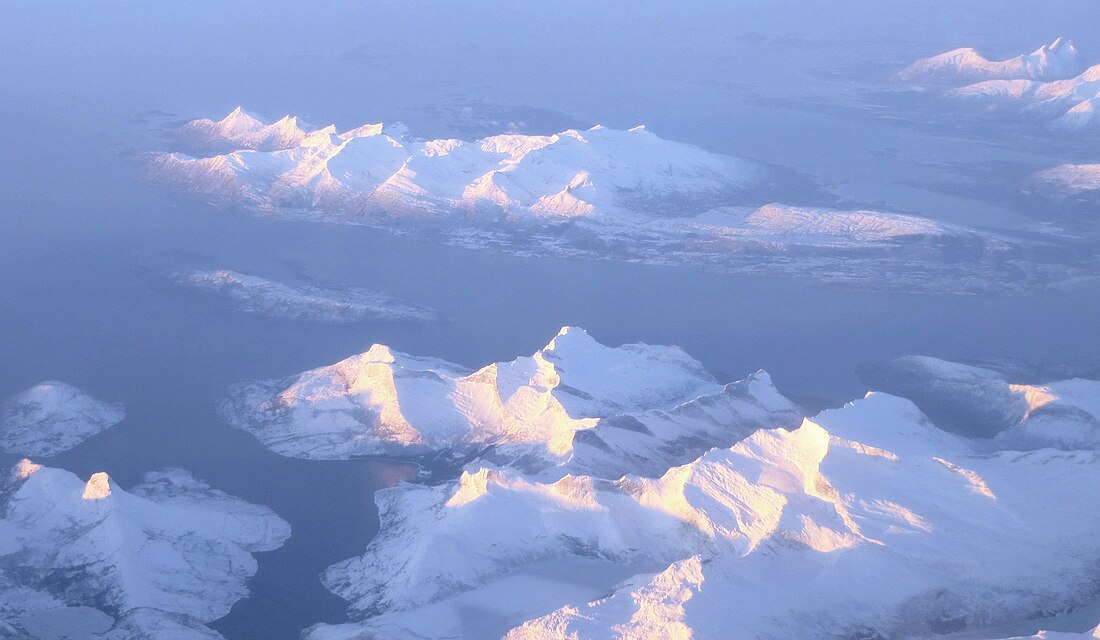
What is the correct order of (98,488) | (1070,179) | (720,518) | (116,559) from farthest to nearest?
(1070,179), (98,488), (116,559), (720,518)

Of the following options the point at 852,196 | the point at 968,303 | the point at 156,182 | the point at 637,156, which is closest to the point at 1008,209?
the point at 852,196

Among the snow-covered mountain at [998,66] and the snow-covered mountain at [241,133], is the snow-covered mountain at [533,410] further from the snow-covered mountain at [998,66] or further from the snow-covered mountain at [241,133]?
the snow-covered mountain at [998,66]

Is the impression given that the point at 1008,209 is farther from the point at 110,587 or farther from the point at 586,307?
the point at 110,587

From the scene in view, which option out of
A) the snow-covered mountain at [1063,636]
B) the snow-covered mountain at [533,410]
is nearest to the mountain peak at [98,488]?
the snow-covered mountain at [533,410]

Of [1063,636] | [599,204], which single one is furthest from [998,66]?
[1063,636]

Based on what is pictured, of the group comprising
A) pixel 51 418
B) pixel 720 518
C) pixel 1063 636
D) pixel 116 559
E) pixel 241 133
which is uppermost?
pixel 241 133

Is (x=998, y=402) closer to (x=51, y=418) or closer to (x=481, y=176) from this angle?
(x=51, y=418)
